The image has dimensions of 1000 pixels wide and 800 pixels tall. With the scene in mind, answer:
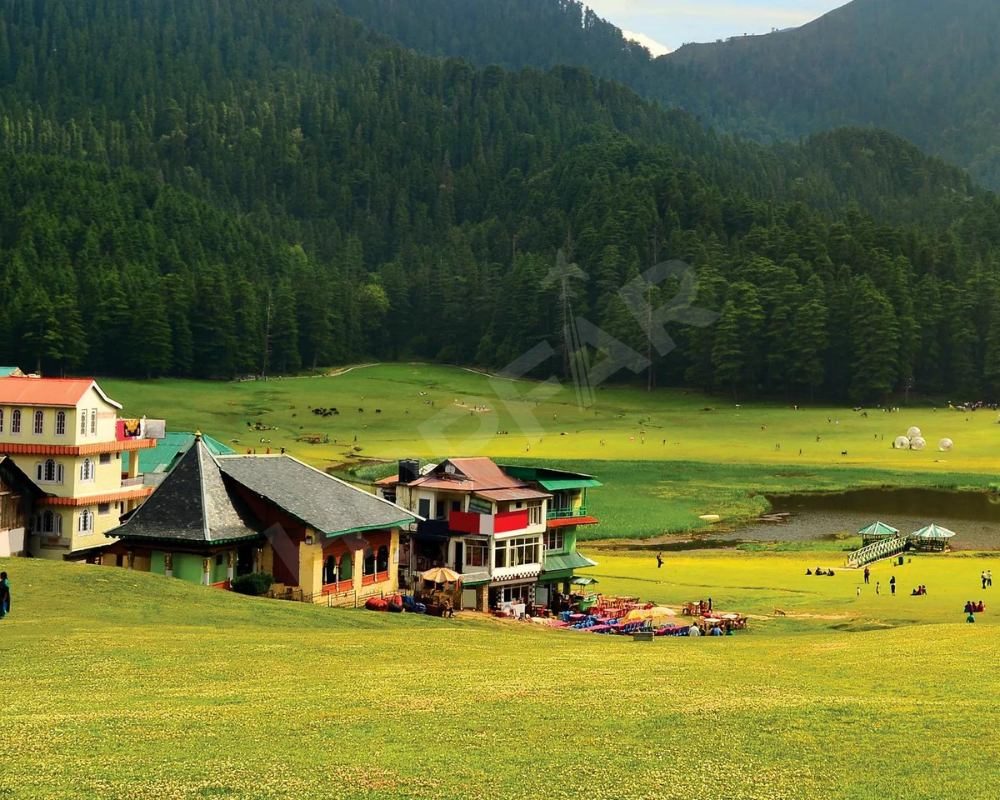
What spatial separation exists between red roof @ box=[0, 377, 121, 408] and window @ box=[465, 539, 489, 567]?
1403 centimetres

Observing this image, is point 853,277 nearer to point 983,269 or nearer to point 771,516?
point 983,269

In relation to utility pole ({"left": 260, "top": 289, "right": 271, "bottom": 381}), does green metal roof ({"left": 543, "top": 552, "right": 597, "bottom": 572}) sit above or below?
below

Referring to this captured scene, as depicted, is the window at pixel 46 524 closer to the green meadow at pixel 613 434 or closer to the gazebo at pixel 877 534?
the green meadow at pixel 613 434

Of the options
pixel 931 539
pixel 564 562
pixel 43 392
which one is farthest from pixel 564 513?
pixel 931 539

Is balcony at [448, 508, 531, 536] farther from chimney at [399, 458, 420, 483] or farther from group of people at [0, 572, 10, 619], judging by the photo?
group of people at [0, 572, 10, 619]

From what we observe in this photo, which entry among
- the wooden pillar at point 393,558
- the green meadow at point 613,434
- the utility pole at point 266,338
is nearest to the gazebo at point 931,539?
the green meadow at point 613,434

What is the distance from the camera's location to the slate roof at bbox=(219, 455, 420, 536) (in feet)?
139

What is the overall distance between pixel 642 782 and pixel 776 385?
128 metres

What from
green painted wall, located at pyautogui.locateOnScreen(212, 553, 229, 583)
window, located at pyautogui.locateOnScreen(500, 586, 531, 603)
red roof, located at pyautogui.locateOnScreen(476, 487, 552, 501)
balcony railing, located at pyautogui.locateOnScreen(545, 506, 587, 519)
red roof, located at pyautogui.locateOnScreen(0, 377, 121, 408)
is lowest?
window, located at pyautogui.locateOnScreen(500, 586, 531, 603)

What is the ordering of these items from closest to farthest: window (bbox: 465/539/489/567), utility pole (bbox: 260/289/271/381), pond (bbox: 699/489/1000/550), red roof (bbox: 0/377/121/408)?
red roof (bbox: 0/377/121/408)
window (bbox: 465/539/489/567)
pond (bbox: 699/489/1000/550)
utility pole (bbox: 260/289/271/381)

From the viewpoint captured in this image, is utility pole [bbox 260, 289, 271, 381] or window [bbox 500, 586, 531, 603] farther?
utility pole [bbox 260, 289, 271, 381]

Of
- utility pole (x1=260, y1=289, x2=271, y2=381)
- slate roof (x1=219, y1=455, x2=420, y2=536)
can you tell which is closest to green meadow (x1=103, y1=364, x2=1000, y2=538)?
utility pole (x1=260, y1=289, x2=271, y2=381)

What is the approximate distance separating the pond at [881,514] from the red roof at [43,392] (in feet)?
112

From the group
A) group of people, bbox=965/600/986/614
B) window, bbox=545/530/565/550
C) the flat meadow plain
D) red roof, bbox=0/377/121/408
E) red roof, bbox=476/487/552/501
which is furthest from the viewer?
window, bbox=545/530/565/550
